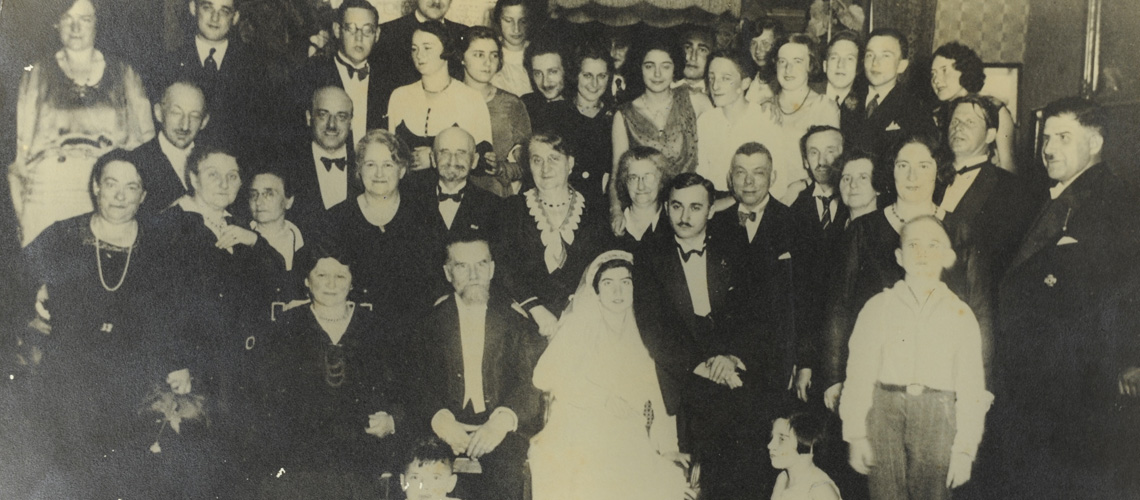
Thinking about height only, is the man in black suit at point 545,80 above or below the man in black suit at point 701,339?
above

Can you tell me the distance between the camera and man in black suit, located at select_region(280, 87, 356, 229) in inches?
121

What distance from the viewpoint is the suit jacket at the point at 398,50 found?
3.09 meters

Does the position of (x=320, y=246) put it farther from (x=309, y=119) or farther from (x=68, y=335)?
(x=68, y=335)

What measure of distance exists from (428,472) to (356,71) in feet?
4.60

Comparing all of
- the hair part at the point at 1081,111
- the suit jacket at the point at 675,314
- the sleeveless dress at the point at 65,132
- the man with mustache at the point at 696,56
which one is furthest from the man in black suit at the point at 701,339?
the sleeveless dress at the point at 65,132

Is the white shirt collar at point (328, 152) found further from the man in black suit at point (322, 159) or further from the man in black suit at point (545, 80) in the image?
the man in black suit at point (545, 80)

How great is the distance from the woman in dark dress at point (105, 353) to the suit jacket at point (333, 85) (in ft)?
2.13

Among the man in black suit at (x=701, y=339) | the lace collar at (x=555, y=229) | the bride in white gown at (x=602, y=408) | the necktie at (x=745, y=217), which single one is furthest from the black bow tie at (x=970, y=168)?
the lace collar at (x=555, y=229)

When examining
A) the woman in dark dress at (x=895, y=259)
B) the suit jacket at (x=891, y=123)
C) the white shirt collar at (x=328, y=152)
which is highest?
the suit jacket at (x=891, y=123)

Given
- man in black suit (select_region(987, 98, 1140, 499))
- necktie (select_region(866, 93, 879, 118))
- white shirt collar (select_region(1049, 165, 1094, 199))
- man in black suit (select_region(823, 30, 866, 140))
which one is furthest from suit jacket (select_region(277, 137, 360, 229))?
white shirt collar (select_region(1049, 165, 1094, 199))

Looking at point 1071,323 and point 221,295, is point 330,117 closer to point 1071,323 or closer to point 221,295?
point 221,295

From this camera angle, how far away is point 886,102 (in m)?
3.13

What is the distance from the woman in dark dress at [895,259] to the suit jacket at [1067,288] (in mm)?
118

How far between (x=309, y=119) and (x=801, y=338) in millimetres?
1856
